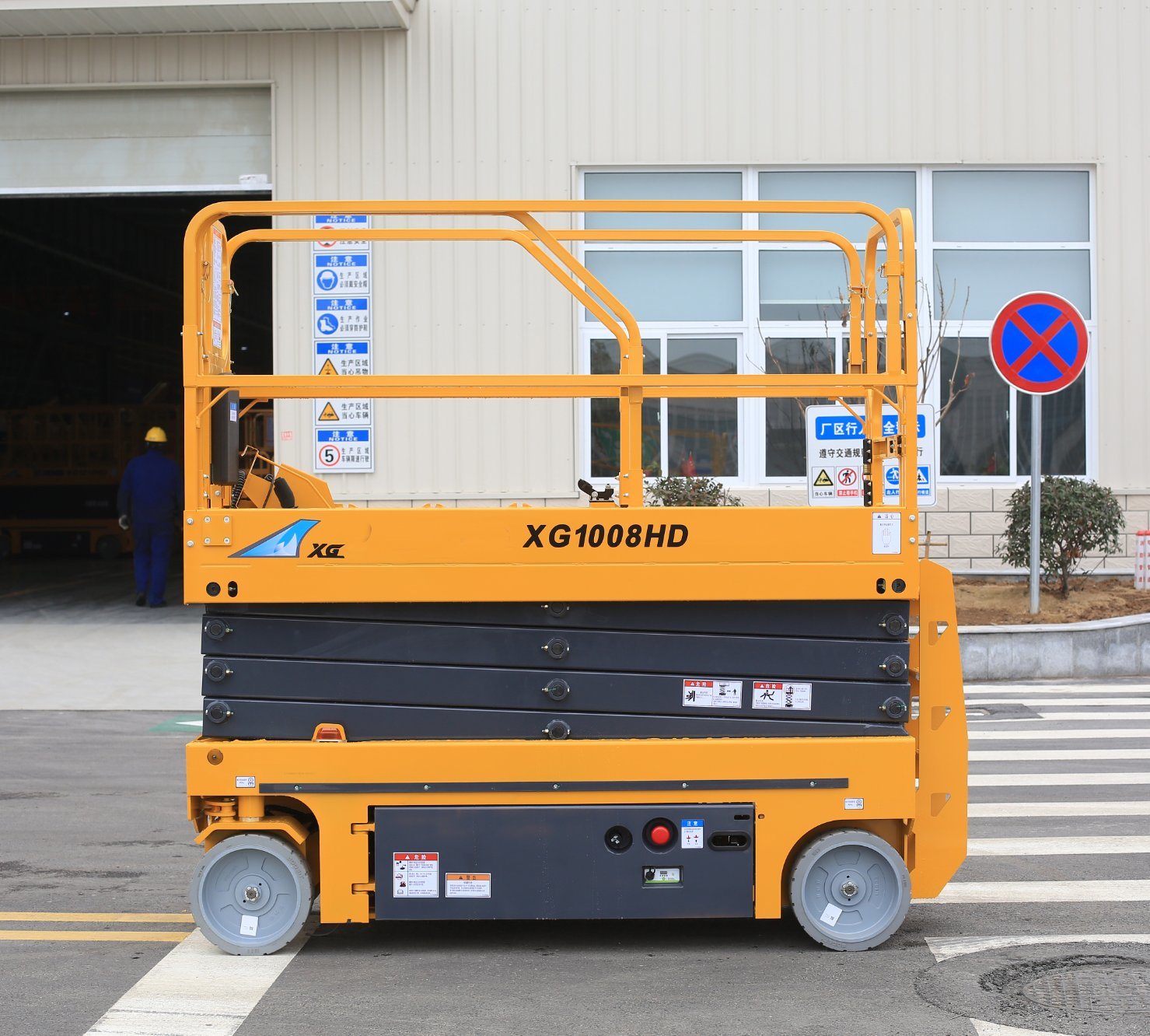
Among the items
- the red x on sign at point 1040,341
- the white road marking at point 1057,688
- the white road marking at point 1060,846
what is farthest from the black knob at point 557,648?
the red x on sign at point 1040,341

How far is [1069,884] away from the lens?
6.29 meters

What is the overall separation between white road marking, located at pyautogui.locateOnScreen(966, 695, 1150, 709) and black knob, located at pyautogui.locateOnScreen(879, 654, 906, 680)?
253 inches

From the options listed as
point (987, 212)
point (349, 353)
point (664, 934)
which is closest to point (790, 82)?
point (987, 212)

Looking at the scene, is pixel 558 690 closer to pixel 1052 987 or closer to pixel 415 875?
pixel 415 875

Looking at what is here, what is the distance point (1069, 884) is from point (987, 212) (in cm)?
1077

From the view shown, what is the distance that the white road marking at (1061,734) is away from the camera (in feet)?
32.6

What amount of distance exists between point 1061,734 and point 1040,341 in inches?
142

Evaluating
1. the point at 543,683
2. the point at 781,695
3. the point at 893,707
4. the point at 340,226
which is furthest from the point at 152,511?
the point at 893,707

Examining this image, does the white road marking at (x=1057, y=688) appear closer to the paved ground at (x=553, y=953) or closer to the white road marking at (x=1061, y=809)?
the paved ground at (x=553, y=953)

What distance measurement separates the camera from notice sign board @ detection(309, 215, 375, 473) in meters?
15.0

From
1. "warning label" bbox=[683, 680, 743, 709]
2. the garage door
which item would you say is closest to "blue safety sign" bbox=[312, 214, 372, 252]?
the garage door

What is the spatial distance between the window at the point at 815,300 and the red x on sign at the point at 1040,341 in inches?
129

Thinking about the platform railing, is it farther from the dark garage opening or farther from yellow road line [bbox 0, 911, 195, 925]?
the dark garage opening

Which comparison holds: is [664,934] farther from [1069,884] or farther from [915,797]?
[1069,884]
